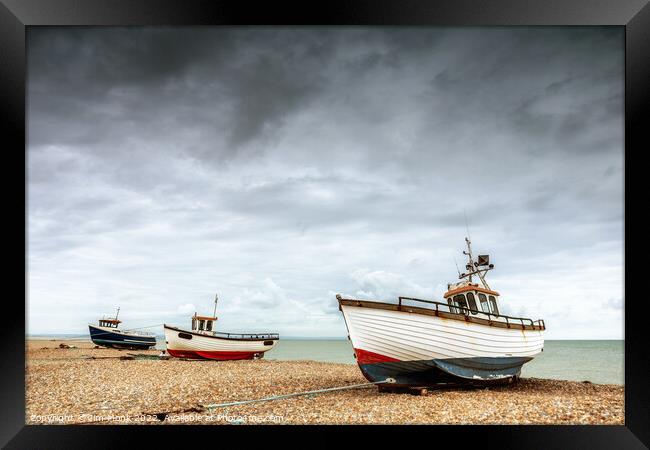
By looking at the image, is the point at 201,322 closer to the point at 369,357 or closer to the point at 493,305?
the point at 369,357

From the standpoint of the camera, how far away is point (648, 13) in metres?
5.21

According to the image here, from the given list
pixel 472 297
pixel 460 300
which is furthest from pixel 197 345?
pixel 472 297

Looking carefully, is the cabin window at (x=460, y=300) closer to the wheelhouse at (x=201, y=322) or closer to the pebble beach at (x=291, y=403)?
the pebble beach at (x=291, y=403)

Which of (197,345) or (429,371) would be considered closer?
(429,371)

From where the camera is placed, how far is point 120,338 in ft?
67.5

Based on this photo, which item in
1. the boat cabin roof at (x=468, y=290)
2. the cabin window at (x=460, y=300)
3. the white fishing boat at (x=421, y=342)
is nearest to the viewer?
the white fishing boat at (x=421, y=342)

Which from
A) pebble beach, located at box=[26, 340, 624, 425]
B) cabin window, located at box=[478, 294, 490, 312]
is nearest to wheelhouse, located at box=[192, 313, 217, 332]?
pebble beach, located at box=[26, 340, 624, 425]

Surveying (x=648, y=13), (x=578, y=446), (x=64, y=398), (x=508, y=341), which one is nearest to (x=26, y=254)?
(x=64, y=398)

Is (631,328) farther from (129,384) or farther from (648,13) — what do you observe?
(129,384)

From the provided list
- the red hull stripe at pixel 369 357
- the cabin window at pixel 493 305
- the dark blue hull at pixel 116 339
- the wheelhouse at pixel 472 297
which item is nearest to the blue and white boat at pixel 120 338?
the dark blue hull at pixel 116 339

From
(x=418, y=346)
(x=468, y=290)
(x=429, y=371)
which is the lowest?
(x=429, y=371)

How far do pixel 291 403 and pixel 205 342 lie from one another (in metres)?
9.31

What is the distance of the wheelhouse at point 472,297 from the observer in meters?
9.73

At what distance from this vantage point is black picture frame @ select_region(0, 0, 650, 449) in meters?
5.14
